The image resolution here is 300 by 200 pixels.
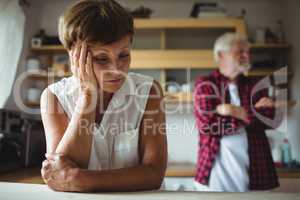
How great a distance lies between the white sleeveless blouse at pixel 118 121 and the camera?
1.31 ft

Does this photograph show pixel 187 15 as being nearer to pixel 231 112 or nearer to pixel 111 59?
pixel 231 112

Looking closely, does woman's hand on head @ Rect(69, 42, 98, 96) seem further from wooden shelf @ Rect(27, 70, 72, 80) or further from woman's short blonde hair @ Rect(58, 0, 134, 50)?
wooden shelf @ Rect(27, 70, 72, 80)

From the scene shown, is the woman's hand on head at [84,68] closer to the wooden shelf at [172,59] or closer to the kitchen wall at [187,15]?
the kitchen wall at [187,15]

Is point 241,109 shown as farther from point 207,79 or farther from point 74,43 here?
point 74,43

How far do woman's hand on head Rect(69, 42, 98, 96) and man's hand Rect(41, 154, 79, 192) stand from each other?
94 millimetres

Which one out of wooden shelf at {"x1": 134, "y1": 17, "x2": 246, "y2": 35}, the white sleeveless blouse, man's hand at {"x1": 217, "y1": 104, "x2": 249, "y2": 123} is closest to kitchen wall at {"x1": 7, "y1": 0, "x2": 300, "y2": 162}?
wooden shelf at {"x1": 134, "y1": 17, "x2": 246, "y2": 35}

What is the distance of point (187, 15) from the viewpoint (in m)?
1.41

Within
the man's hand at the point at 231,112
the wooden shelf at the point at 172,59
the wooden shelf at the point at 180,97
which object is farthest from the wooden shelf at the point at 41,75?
the man's hand at the point at 231,112

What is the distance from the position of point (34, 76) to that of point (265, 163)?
96 centimetres

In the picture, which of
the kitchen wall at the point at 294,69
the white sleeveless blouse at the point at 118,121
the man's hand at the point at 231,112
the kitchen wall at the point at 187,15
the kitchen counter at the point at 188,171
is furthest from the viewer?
the kitchen wall at the point at 294,69

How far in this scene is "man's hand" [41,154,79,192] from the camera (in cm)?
32

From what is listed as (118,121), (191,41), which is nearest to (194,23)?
(191,41)

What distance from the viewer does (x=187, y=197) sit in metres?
0.30

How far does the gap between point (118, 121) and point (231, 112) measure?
351mm
